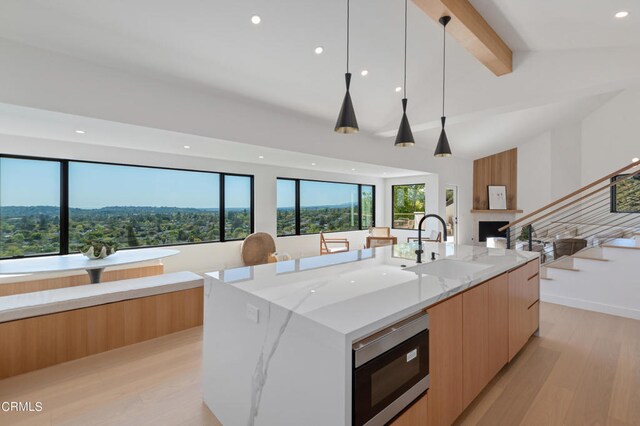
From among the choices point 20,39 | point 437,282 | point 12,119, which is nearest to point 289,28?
point 20,39

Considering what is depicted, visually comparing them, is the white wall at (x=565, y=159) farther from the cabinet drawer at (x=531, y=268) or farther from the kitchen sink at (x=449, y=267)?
the kitchen sink at (x=449, y=267)

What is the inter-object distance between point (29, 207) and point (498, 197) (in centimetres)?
1061

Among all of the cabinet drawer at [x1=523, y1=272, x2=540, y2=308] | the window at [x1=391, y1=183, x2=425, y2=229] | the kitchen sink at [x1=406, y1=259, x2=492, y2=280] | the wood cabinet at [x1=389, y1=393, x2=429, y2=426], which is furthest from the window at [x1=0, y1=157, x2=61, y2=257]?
the window at [x1=391, y1=183, x2=425, y2=229]

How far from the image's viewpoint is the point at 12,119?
2824 mm

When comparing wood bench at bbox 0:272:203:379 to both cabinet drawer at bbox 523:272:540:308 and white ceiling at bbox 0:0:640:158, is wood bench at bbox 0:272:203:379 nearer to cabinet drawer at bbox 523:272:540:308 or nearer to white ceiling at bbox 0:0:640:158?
white ceiling at bbox 0:0:640:158

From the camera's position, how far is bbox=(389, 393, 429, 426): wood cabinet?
49.4 inches

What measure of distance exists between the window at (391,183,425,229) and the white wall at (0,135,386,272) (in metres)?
1.96

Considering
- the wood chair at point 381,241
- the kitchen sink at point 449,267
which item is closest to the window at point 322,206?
the wood chair at point 381,241

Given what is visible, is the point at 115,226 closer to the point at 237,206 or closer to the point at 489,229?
the point at 237,206

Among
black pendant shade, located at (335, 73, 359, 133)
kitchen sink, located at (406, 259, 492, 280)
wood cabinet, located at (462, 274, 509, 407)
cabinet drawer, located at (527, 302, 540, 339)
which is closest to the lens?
wood cabinet, located at (462, 274, 509, 407)

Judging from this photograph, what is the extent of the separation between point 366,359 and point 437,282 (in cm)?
79

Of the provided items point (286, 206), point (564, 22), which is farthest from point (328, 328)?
point (286, 206)

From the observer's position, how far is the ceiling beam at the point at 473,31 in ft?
7.98

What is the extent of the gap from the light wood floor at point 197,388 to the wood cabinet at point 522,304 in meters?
0.18
